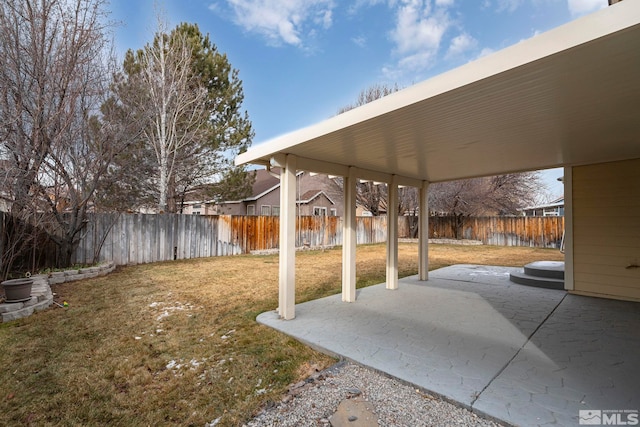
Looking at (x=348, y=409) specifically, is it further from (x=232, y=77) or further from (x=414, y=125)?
(x=232, y=77)

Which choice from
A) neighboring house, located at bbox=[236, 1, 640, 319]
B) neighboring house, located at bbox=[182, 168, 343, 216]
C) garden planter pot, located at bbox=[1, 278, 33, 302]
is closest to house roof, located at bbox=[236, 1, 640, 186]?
neighboring house, located at bbox=[236, 1, 640, 319]

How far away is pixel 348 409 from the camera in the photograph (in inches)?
86.1

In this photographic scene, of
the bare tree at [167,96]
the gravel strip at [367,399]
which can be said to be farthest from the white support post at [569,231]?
the bare tree at [167,96]

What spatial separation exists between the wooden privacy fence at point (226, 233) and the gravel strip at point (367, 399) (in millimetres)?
8245

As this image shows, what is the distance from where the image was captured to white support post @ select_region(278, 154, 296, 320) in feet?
13.0

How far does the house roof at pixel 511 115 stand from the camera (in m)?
1.63

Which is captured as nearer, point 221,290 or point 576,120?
point 576,120

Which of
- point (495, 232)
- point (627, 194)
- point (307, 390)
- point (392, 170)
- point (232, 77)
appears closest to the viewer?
point (307, 390)

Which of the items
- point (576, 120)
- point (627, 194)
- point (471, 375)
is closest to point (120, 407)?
point (471, 375)

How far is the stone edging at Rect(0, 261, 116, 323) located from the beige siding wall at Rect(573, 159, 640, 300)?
30.4ft

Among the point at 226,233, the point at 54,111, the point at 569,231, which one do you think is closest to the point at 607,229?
the point at 569,231

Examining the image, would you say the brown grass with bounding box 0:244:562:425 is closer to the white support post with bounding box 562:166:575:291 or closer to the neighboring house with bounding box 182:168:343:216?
the white support post with bounding box 562:166:575:291

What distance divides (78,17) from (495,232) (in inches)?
774

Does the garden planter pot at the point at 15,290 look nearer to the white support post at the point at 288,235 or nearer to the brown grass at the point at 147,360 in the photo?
the brown grass at the point at 147,360
